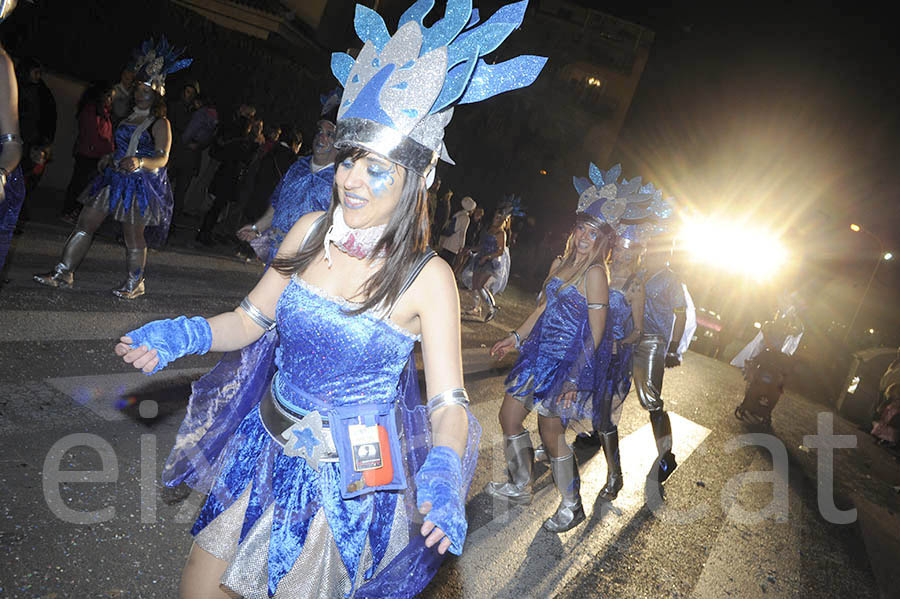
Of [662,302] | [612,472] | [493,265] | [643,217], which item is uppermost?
[643,217]

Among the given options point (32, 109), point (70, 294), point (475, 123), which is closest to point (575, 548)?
point (70, 294)

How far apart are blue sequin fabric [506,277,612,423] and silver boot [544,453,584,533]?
310 millimetres

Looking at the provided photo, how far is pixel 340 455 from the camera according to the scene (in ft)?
6.17

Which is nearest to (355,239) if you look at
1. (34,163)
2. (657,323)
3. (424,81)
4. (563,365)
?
(424,81)

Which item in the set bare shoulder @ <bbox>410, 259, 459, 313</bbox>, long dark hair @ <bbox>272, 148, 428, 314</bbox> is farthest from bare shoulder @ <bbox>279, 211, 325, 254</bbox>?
bare shoulder @ <bbox>410, 259, 459, 313</bbox>

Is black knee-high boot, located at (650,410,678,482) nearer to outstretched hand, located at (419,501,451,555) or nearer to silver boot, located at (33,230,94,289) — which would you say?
outstretched hand, located at (419,501,451,555)

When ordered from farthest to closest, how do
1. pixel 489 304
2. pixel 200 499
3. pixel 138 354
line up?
pixel 489 304 < pixel 200 499 < pixel 138 354

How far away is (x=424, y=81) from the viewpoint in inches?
76.1

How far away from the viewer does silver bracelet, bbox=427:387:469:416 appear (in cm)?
199

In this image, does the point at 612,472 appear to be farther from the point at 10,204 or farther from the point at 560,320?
the point at 10,204

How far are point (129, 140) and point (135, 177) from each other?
1.11 ft

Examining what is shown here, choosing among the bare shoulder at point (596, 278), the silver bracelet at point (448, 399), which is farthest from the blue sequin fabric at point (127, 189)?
the silver bracelet at point (448, 399)

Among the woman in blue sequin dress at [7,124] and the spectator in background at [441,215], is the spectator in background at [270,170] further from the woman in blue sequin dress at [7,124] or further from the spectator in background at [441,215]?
the woman in blue sequin dress at [7,124]

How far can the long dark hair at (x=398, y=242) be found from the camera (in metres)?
2.03
